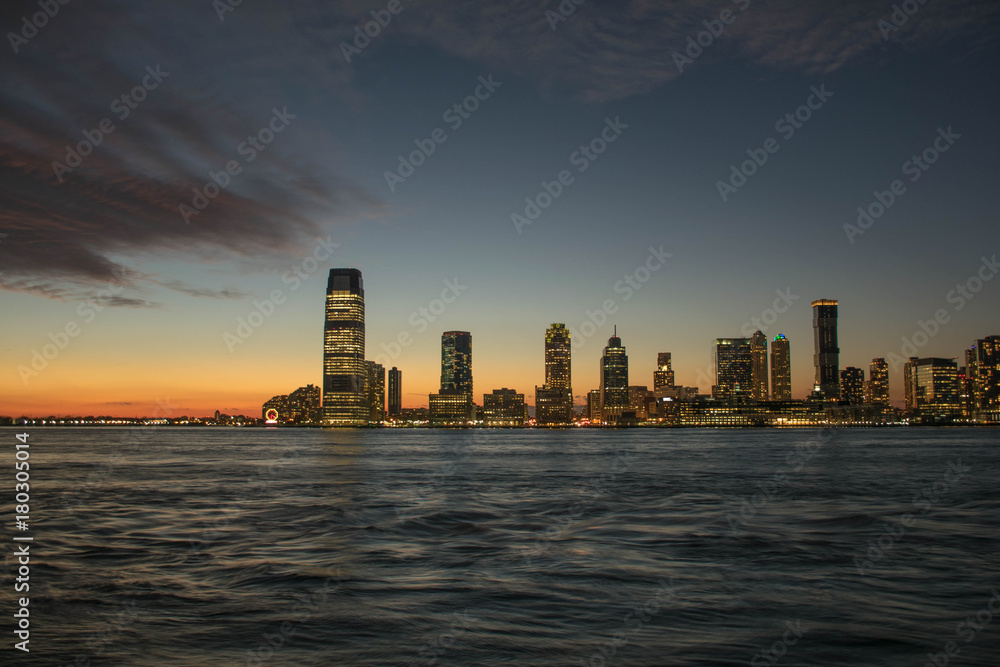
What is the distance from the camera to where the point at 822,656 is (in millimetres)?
12664

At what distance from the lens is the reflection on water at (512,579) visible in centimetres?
1320

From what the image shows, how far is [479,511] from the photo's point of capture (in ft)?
113

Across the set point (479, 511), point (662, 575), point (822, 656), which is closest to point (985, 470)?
point (479, 511)

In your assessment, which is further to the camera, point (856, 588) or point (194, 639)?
point (856, 588)

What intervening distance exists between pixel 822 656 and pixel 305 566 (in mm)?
14565

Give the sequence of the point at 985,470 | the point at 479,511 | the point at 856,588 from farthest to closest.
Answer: the point at 985,470 < the point at 479,511 < the point at 856,588

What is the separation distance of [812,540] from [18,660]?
79.3ft

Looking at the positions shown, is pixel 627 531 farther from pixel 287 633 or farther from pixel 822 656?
pixel 287 633

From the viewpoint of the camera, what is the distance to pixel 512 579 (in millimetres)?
18938

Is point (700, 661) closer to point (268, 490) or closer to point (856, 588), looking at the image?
point (856, 588)

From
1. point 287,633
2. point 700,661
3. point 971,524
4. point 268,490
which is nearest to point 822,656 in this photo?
point 700,661

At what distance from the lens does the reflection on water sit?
13.2 meters

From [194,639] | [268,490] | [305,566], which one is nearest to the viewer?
[194,639]

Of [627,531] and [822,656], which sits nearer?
[822,656]
